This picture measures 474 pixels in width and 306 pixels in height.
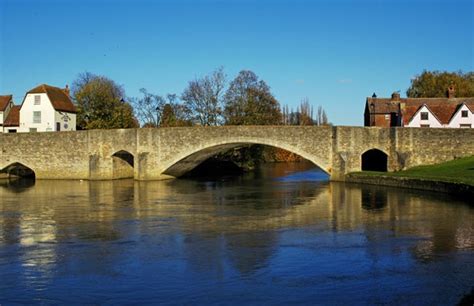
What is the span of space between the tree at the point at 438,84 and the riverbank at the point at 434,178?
3246cm

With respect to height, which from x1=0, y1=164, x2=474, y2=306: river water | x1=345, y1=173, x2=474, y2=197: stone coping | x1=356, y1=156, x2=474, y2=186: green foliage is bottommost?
x1=0, y1=164, x2=474, y2=306: river water

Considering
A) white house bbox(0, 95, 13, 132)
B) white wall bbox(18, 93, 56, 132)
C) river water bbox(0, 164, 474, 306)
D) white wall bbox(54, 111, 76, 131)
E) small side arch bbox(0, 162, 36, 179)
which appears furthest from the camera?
white house bbox(0, 95, 13, 132)

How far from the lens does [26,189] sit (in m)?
38.8

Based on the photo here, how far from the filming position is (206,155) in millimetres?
46750

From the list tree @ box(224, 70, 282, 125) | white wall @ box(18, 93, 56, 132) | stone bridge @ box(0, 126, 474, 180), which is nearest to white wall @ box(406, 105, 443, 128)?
stone bridge @ box(0, 126, 474, 180)

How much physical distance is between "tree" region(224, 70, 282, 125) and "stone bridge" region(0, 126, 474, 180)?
11.7 metres

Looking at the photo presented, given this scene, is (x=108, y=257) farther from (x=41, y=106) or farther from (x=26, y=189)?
(x=41, y=106)

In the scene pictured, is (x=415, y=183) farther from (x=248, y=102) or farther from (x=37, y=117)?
(x=37, y=117)

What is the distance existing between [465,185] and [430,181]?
13.2ft

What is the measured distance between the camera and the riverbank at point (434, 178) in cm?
2930

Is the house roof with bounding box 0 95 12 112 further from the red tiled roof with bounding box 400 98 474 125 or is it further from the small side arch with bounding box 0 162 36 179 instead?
the red tiled roof with bounding box 400 98 474 125

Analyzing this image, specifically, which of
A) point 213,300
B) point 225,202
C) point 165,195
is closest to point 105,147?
point 165,195

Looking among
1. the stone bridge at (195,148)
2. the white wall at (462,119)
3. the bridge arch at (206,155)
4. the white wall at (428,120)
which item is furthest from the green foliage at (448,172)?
the white wall at (462,119)

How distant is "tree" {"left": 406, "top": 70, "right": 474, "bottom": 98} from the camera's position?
6931cm
